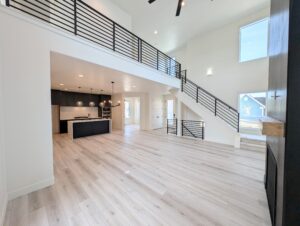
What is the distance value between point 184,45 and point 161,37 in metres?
1.92

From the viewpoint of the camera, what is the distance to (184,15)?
6.10 metres

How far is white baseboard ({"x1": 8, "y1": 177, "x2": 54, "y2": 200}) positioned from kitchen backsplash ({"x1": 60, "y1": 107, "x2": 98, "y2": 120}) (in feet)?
24.7

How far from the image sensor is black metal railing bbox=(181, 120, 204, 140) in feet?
24.3

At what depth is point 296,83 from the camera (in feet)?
3.01

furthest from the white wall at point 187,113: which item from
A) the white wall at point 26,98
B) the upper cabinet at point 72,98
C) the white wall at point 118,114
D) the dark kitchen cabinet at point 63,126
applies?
the dark kitchen cabinet at point 63,126

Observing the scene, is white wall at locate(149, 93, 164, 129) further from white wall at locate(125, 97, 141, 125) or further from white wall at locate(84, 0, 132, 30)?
white wall at locate(84, 0, 132, 30)

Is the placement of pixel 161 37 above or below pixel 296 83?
above

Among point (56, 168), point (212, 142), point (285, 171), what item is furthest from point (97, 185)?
point (212, 142)

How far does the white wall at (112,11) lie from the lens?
5.35 m

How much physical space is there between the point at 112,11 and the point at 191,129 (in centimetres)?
694

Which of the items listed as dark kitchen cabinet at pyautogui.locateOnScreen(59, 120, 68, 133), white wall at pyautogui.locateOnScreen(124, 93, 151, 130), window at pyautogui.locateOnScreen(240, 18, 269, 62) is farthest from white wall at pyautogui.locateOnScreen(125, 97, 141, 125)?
window at pyautogui.locateOnScreen(240, 18, 269, 62)

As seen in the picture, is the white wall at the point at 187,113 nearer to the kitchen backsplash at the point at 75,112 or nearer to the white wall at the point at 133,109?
the white wall at the point at 133,109

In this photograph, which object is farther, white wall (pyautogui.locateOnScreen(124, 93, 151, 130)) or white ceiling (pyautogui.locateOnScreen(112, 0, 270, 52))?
white wall (pyautogui.locateOnScreen(124, 93, 151, 130))

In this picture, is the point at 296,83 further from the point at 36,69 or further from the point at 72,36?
the point at 72,36
